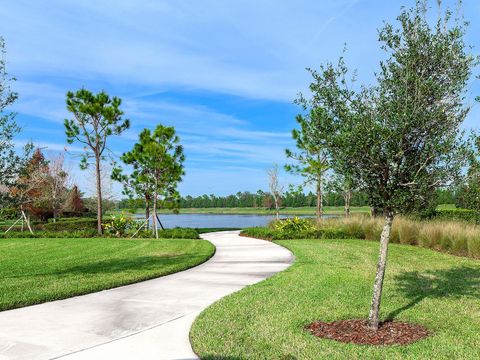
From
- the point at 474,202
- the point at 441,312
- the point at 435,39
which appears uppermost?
the point at 435,39

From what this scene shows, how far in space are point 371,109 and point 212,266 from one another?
7.15m

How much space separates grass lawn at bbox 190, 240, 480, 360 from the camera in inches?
194

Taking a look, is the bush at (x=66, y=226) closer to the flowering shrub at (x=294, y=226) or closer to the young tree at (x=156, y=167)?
the young tree at (x=156, y=167)

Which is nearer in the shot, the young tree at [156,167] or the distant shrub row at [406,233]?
the distant shrub row at [406,233]

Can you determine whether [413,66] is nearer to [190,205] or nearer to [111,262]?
[111,262]

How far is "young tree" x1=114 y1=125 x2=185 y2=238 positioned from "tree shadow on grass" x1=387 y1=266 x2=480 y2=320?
45.6 feet

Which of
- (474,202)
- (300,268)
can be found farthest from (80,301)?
(474,202)

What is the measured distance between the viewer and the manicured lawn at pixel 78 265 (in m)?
8.10

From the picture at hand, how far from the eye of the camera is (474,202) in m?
16.7

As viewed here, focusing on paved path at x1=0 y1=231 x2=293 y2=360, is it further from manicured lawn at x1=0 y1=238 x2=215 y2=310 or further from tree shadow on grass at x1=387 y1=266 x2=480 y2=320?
tree shadow on grass at x1=387 y1=266 x2=480 y2=320

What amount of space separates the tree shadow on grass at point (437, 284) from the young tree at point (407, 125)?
2.04 m

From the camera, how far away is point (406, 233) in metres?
17.3

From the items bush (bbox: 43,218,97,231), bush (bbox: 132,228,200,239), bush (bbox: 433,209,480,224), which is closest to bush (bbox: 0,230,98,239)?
bush (bbox: 132,228,200,239)

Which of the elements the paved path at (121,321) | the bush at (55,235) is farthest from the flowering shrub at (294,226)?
the paved path at (121,321)
